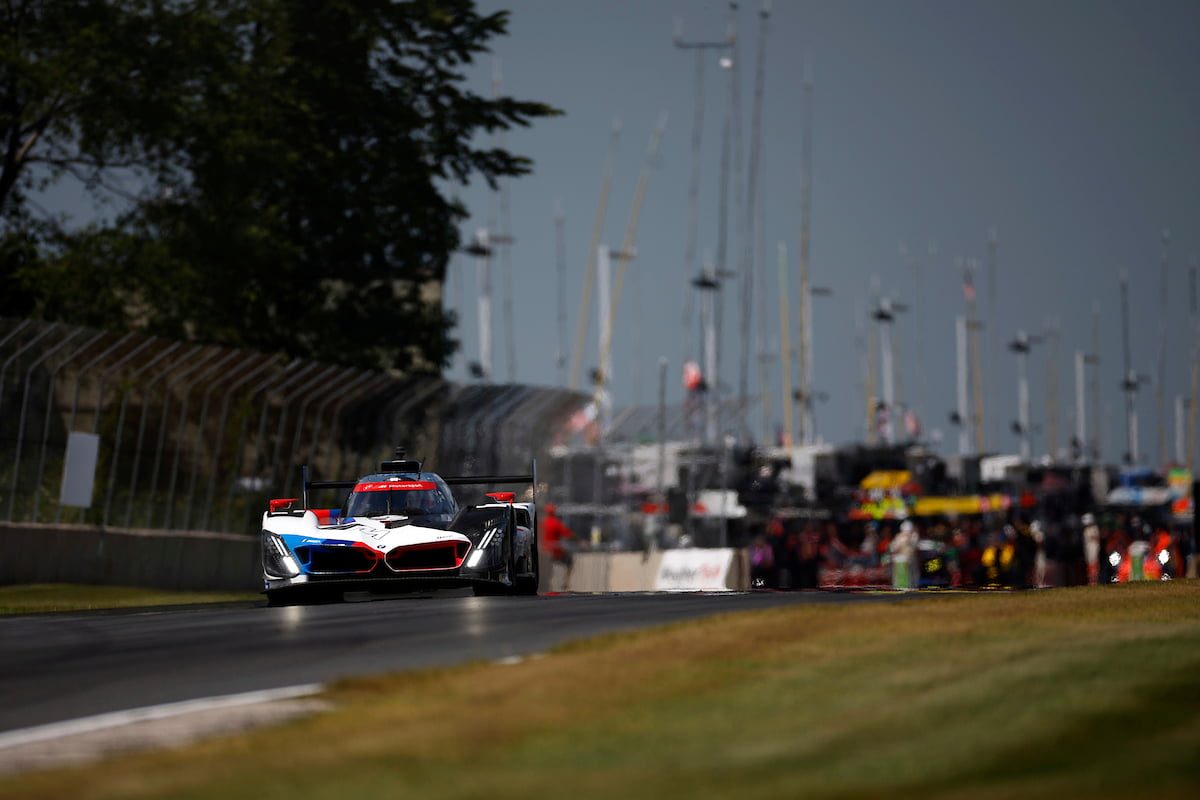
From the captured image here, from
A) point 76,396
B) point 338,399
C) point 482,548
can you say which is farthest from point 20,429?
point 482,548

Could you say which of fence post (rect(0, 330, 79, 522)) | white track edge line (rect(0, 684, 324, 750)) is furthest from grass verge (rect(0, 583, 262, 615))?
white track edge line (rect(0, 684, 324, 750))

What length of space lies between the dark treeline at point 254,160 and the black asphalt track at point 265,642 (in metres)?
19.2

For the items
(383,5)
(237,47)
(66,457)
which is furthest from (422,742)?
(383,5)

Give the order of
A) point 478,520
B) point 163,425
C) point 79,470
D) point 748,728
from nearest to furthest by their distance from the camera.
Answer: point 748,728 → point 478,520 → point 79,470 → point 163,425

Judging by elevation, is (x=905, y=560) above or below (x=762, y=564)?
above

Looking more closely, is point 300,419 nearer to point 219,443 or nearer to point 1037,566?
point 219,443

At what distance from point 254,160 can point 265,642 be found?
25.1 m

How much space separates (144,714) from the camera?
9078 millimetres

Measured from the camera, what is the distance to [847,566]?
38.2m

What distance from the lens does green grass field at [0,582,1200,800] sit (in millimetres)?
6668

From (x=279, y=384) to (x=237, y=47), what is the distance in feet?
34.2

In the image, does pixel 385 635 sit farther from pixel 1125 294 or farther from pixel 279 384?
pixel 1125 294

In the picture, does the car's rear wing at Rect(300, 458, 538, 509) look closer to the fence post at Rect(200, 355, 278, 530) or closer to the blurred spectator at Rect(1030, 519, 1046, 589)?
the fence post at Rect(200, 355, 278, 530)

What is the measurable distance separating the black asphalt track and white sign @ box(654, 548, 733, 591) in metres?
14.8
